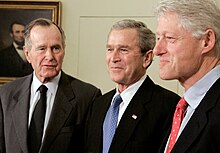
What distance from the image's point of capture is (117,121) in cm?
196

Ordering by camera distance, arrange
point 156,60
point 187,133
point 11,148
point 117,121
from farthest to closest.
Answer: point 156,60, point 11,148, point 117,121, point 187,133

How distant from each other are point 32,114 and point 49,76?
214 mm

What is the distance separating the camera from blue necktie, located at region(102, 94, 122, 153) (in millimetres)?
1941

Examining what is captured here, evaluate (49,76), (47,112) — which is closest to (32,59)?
(49,76)

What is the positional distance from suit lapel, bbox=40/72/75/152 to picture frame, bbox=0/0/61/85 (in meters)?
1.66

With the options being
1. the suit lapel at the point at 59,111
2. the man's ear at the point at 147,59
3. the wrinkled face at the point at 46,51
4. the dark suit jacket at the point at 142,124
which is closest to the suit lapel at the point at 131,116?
the dark suit jacket at the point at 142,124

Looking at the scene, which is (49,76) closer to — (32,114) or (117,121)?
(32,114)

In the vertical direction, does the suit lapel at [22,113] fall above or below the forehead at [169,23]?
below

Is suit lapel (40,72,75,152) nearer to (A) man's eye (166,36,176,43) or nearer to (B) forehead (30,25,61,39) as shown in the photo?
(B) forehead (30,25,61,39)

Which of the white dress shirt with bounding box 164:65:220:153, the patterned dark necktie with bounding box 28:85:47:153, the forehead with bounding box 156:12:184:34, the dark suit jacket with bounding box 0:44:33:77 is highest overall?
the forehead with bounding box 156:12:184:34

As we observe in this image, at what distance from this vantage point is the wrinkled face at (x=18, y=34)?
3896 mm

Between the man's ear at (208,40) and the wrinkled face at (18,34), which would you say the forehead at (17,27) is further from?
the man's ear at (208,40)

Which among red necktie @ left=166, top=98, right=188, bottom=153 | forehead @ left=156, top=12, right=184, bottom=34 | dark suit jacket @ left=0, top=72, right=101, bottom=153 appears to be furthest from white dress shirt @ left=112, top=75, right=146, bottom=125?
forehead @ left=156, top=12, right=184, bottom=34

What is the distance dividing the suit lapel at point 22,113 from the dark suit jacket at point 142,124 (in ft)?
1.06
